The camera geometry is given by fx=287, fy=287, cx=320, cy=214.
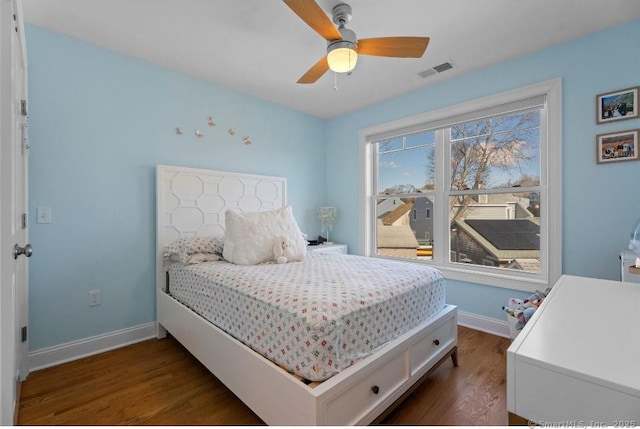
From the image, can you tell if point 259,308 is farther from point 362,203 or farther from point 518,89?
point 518,89

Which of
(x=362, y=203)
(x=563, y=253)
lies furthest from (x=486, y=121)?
(x=362, y=203)

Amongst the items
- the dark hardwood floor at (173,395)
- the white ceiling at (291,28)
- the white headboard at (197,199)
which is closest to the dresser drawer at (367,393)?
the dark hardwood floor at (173,395)

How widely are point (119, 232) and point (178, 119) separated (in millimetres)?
1181

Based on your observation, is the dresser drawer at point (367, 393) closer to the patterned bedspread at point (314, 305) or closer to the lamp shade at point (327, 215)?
the patterned bedspread at point (314, 305)

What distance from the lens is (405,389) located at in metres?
1.61

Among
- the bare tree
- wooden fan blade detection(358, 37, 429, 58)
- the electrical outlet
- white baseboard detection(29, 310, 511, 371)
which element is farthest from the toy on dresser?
the electrical outlet

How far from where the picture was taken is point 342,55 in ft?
5.85

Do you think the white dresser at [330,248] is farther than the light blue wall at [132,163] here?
Yes

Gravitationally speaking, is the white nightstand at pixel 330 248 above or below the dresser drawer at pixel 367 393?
above

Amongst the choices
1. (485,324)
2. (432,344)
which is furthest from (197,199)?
(485,324)

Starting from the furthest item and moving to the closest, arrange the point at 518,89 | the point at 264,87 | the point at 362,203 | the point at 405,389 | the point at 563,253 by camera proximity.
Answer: the point at 362,203 → the point at 264,87 → the point at 518,89 → the point at 563,253 → the point at 405,389

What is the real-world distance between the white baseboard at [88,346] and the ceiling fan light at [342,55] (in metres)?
2.67

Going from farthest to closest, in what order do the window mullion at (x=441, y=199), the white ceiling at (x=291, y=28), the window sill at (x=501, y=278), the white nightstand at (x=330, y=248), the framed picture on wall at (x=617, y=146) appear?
1. the white nightstand at (x=330, y=248)
2. the window mullion at (x=441, y=199)
3. the window sill at (x=501, y=278)
4. the framed picture on wall at (x=617, y=146)
5. the white ceiling at (x=291, y=28)

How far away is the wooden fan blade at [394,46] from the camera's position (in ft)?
5.81
